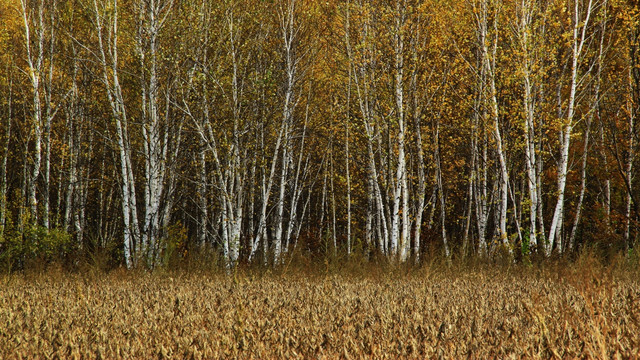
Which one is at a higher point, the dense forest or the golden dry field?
the dense forest

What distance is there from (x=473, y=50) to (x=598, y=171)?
590cm

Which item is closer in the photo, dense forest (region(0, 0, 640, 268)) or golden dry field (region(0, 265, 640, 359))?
golden dry field (region(0, 265, 640, 359))

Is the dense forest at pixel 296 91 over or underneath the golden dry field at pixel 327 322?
over

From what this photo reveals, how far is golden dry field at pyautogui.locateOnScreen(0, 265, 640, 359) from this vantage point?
378 centimetres

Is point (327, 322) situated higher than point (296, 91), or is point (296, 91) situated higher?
point (296, 91)

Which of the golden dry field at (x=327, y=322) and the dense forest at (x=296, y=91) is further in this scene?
the dense forest at (x=296, y=91)

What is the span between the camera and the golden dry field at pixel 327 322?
3.78 m

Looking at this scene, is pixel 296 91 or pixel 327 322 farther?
pixel 296 91

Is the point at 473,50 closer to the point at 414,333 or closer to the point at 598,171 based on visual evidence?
the point at 598,171

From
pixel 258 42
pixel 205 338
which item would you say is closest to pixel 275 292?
pixel 205 338

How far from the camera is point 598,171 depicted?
2100 centimetres

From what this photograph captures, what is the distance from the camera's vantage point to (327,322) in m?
5.20

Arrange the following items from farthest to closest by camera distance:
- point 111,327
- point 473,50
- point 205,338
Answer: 1. point 473,50
2. point 111,327
3. point 205,338

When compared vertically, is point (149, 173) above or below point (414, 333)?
above
